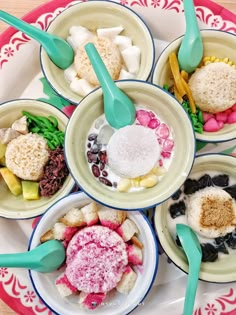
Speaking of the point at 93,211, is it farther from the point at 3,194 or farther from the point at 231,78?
the point at 231,78

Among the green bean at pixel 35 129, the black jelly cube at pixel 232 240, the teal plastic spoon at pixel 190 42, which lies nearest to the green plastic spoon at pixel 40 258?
the green bean at pixel 35 129

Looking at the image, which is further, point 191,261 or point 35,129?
point 35,129

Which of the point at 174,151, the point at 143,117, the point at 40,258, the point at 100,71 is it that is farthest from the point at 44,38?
the point at 40,258

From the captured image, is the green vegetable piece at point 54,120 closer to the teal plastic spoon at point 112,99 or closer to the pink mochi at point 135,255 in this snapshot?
the teal plastic spoon at point 112,99

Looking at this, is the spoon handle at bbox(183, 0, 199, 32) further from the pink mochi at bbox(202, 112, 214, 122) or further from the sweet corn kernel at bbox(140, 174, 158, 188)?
the sweet corn kernel at bbox(140, 174, 158, 188)

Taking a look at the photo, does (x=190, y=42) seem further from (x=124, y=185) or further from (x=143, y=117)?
(x=124, y=185)

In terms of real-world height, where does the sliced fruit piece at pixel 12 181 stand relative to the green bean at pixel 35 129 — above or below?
below
